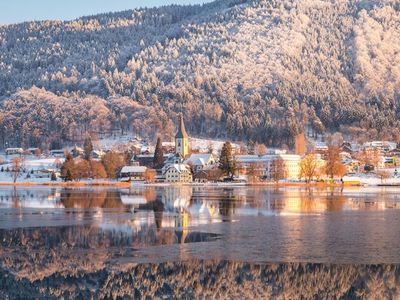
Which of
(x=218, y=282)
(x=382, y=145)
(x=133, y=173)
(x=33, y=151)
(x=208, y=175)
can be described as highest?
(x=218, y=282)

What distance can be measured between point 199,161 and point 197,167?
6.36 feet

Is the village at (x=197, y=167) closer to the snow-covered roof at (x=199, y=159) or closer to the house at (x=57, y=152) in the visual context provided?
the snow-covered roof at (x=199, y=159)

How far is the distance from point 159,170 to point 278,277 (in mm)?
116750

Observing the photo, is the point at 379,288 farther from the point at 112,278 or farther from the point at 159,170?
the point at 159,170

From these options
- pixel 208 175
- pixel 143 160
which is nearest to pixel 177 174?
pixel 208 175

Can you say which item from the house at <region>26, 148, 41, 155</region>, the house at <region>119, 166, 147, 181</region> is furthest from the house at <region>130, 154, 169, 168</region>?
the house at <region>26, 148, 41, 155</region>

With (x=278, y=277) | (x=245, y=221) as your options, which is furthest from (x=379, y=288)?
(x=245, y=221)

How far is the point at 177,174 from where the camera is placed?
4953 inches

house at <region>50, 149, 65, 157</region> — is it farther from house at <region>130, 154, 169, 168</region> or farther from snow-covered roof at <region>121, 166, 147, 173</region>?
snow-covered roof at <region>121, 166, 147, 173</region>

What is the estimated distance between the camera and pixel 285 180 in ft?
398

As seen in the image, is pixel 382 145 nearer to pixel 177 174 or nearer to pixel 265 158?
pixel 265 158

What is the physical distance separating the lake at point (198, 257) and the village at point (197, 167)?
77.9m

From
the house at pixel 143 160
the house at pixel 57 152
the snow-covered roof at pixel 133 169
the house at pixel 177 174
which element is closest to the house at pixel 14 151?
the house at pixel 57 152

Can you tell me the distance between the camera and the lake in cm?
1925
